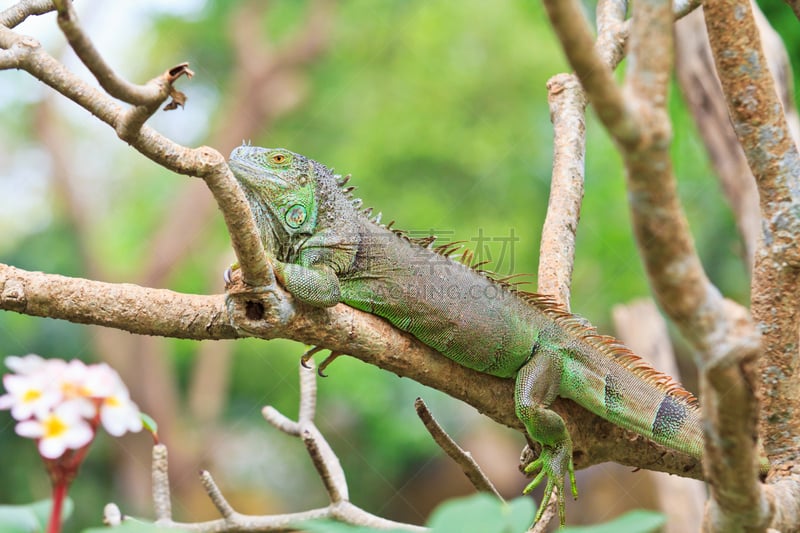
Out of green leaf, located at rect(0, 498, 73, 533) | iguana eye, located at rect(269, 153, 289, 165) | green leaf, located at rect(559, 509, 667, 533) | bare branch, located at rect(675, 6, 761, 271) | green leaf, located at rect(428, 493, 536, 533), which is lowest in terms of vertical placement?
green leaf, located at rect(0, 498, 73, 533)

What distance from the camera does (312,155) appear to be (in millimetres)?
13547

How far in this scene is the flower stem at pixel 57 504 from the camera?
1.12 metres

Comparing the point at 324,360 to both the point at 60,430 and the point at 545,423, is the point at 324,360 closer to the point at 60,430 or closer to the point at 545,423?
the point at 545,423

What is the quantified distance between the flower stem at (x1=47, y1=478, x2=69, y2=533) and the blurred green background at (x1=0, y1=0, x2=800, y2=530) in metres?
8.90

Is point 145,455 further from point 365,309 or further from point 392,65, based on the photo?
point 365,309

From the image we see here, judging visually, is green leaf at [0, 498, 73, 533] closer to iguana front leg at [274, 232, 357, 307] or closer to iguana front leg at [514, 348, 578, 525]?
iguana front leg at [274, 232, 357, 307]

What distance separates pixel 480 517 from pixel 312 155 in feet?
42.0

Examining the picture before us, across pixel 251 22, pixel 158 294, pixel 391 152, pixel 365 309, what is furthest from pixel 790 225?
pixel 251 22

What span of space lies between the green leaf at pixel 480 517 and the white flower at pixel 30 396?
603 millimetres

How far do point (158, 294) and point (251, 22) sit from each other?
11.0 m

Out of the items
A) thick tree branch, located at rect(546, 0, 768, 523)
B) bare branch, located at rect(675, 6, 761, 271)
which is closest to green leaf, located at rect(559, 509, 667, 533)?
thick tree branch, located at rect(546, 0, 768, 523)

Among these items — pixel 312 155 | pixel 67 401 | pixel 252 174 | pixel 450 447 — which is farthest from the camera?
pixel 312 155

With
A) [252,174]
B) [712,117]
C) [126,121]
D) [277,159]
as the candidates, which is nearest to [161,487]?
[252,174]

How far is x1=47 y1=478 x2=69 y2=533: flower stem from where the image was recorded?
44.2 inches
